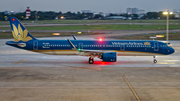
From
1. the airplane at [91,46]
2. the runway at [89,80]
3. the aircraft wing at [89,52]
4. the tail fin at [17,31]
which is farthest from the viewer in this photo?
the tail fin at [17,31]

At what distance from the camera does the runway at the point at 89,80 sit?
18.7m

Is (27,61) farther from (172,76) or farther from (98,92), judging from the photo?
(172,76)

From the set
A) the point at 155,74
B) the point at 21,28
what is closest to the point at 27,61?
the point at 21,28

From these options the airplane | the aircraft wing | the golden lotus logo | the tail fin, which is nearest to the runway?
the aircraft wing

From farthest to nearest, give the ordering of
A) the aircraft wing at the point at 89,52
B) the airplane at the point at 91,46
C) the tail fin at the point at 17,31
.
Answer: the tail fin at the point at 17,31 < the airplane at the point at 91,46 < the aircraft wing at the point at 89,52

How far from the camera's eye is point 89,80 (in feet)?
77.7

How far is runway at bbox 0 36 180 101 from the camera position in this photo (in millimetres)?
18719

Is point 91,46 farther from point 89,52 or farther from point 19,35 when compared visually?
point 19,35

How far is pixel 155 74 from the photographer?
26.4 metres

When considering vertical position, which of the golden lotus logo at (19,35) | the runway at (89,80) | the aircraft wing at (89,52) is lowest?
the runway at (89,80)

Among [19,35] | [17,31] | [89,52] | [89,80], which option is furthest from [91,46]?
[17,31]

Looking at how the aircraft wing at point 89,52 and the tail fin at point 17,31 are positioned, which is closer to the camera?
the aircraft wing at point 89,52

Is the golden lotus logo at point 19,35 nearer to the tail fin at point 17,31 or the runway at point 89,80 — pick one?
the tail fin at point 17,31

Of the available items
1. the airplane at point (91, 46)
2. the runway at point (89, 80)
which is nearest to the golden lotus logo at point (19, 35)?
the airplane at point (91, 46)
